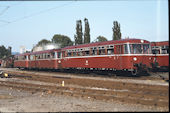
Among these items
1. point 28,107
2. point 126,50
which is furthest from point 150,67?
point 28,107

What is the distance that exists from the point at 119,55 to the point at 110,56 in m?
1.07

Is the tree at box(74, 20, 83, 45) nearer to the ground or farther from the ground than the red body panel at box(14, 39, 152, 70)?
farther from the ground

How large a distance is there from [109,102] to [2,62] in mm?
50593

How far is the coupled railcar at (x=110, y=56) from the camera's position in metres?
16.8

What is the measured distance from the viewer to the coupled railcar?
55.2 feet

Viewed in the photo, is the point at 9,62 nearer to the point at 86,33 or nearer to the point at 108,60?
the point at 86,33

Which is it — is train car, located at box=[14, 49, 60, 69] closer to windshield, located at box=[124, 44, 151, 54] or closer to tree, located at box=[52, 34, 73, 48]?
windshield, located at box=[124, 44, 151, 54]

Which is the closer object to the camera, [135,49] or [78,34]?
[135,49]

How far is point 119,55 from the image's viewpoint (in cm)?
1723

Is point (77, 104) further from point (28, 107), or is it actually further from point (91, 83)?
point (91, 83)

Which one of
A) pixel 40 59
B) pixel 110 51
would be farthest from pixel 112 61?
pixel 40 59

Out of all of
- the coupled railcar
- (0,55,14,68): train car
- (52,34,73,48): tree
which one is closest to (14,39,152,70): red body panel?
the coupled railcar

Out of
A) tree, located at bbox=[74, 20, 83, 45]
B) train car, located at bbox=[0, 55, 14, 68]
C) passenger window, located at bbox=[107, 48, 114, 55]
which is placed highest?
tree, located at bbox=[74, 20, 83, 45]

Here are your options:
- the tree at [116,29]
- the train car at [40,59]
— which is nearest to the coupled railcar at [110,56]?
the train car at [40,59]
